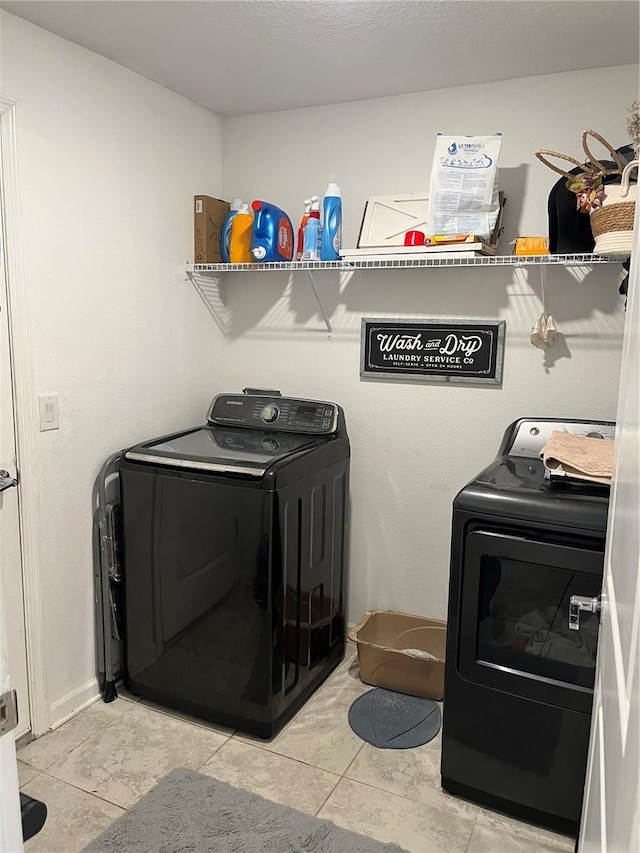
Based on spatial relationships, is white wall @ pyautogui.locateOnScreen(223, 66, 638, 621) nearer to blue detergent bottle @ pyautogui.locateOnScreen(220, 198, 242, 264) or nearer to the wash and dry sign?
the wash and dry sign

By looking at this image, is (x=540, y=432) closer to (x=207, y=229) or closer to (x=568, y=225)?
(x=568, y=225)

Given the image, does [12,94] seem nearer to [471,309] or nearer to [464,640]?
[471,309]

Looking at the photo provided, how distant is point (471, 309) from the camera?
2.66 metres

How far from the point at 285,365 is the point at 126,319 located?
0.76 m

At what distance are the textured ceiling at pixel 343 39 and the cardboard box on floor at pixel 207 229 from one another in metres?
0.45

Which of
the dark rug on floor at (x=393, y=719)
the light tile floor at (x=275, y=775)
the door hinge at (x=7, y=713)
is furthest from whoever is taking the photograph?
the dark rug on floor at (x=393, y=719)

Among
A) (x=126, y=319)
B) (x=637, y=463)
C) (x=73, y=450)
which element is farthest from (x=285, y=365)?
(x=637, y=463)

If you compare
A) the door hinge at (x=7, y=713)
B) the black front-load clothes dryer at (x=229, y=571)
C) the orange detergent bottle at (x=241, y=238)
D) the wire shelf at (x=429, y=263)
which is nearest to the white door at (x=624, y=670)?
the door hinge at (x=7, y=713)

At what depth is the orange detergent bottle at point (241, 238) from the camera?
2.86 metres

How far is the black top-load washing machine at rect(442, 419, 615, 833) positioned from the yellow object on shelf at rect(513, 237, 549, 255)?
0.81m

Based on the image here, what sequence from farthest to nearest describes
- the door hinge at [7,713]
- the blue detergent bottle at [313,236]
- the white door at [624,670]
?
the blue detergent bottle at [313,236]
the door hinge at [7,713]
the white door at [624,670]

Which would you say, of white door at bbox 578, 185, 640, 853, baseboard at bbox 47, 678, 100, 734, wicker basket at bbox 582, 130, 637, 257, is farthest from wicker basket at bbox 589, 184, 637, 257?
baseboard at bbox 47, 678, 100, 734

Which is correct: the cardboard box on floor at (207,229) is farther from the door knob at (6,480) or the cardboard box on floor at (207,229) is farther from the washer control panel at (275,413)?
the door knob at (6,480)

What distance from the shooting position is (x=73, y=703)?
2498mm
